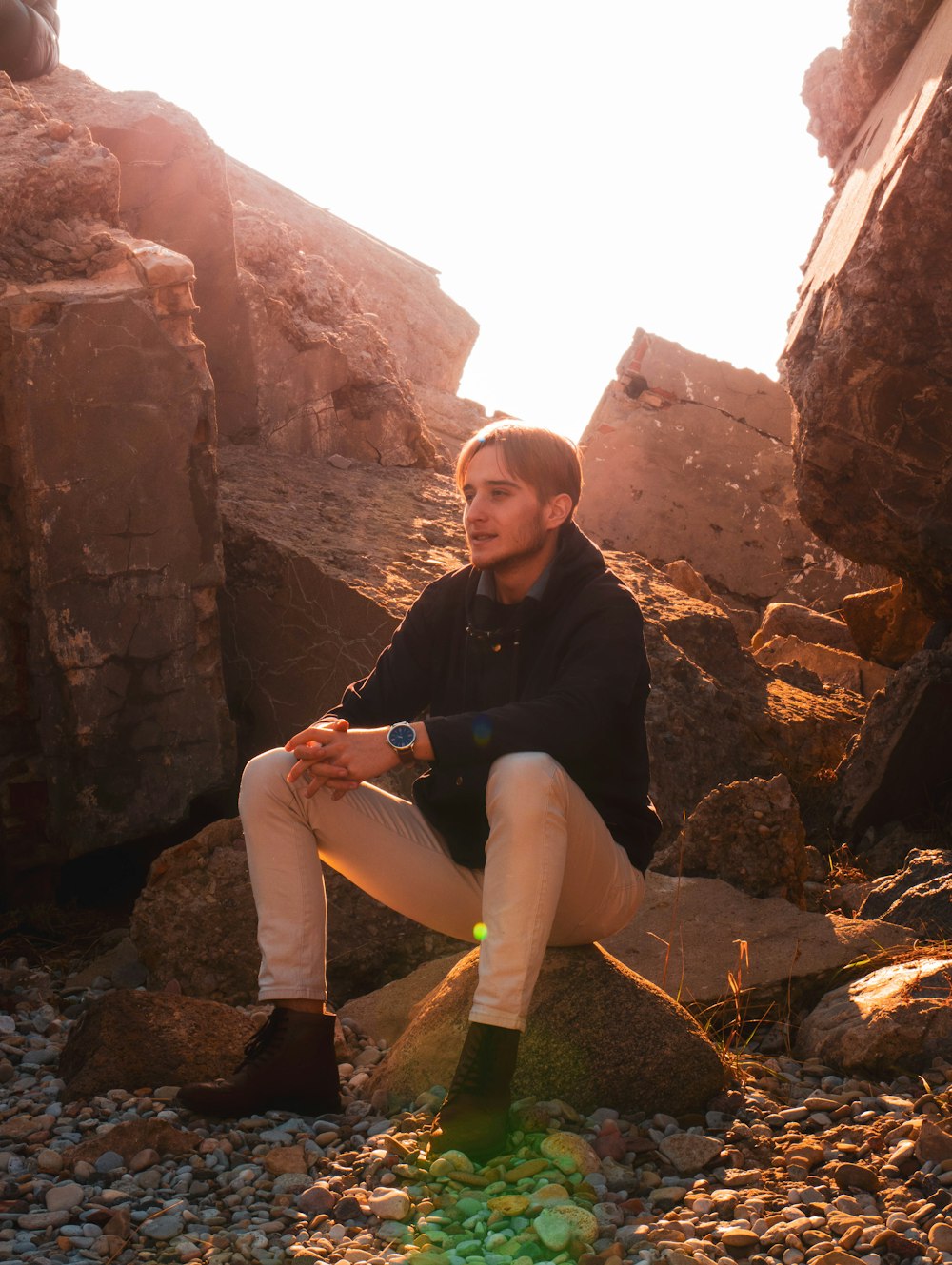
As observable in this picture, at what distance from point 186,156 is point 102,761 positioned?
9.63 ft

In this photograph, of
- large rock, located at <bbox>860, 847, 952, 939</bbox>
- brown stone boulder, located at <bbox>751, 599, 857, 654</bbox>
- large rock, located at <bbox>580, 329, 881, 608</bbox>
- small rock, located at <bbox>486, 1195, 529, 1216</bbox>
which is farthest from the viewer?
large rock, located at <bbox>580, 329, 881, 608</bbox>

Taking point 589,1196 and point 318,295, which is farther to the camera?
point 318,295

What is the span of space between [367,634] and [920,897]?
1.97 m

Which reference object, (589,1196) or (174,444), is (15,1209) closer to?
(589,1196)

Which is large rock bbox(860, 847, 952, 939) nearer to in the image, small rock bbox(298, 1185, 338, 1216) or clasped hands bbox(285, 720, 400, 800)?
clasped hands bbox(285, 720, 400, 800)

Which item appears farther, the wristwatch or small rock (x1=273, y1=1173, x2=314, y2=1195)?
the wristwatch

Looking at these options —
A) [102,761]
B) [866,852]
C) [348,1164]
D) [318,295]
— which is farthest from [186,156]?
[348,1164]

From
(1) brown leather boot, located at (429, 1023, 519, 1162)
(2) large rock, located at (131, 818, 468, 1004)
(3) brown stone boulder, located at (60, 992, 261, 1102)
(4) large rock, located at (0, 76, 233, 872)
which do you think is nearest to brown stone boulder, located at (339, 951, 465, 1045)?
(2) large rock, located at (131, 818, 468, 1004)

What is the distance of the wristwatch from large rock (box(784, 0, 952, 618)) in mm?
2793

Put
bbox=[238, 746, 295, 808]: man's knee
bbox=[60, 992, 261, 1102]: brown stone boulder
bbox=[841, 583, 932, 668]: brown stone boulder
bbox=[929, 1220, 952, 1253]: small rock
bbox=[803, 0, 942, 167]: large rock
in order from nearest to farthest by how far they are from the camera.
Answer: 1. bbox=[929, 1220, 952, 1253]: small rock
2. bbox=[238, 746, 295, 808]: man's knee
3. bbox=[60, 992, 261, 1102]: brown stone boulder
4. bbox=[803, 0, 942, 167]: large rock
5. bbox=[841, 583, 932, 668]: brown stone boulder

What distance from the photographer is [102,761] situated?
4.21 metres

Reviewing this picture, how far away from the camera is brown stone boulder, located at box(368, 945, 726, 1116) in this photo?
8.95ft

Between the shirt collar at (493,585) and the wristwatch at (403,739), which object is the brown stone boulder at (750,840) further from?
the wristwatch at (403,739)

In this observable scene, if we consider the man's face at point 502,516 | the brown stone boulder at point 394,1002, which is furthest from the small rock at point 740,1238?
the man's face at point 502,516
